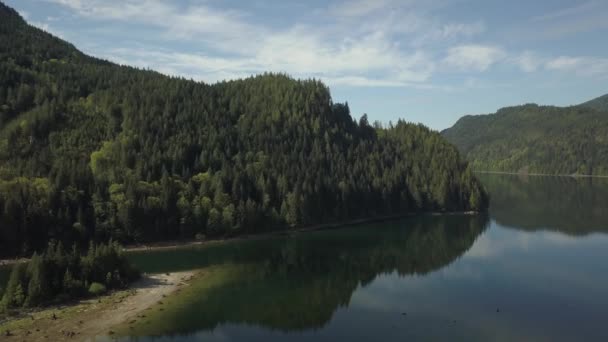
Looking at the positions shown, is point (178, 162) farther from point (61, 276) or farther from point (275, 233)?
point (61, 276)

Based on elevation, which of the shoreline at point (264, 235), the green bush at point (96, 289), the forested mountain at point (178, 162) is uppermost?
the forested mountain at point (178, 162)

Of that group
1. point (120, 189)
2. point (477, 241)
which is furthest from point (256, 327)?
point (477, 241)

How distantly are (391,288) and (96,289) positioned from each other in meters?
41.0

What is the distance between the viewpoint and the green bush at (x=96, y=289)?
6494 cm

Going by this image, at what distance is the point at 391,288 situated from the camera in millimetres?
73688

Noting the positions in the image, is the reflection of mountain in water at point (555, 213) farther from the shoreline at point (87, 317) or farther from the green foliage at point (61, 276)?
the green foliage at point (61, 276)

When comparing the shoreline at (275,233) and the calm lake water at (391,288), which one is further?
→ the shoreline at (275,233)

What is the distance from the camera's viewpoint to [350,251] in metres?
101

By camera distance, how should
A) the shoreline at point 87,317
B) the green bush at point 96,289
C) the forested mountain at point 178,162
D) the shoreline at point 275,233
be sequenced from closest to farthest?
the shoreline at point 87,317, the green bush at point 96,289, the shoreline at point 275,233, the forested mountain at point 178,162

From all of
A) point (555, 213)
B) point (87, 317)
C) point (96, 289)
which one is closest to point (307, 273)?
point (96, 289)

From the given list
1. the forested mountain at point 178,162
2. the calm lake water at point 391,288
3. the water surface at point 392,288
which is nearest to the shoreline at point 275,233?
the forested mountain at point 178,162

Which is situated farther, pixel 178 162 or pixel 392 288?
pixel 178 162

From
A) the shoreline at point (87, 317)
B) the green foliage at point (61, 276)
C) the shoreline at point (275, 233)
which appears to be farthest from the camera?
the shoreline at point (275, 233)

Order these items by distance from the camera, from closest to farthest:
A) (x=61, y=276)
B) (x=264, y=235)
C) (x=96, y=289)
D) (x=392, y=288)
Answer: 1. (x=61, y=276)
2. (x=96, y=289)
3. (x=392, y=288)
4. (x=264, y=235)
